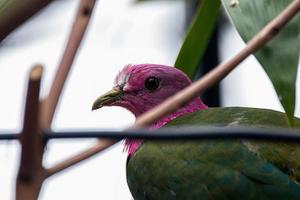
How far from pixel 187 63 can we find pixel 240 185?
35 centimetres

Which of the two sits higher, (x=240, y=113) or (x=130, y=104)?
(x=240, y=113)

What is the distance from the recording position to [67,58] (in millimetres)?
1046

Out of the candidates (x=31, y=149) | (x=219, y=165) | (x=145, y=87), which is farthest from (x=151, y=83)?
(x=31, y=149)

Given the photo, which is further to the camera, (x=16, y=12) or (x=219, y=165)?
(x=219, y=165)

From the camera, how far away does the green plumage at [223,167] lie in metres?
1.84

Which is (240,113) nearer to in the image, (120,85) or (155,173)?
(155,173)

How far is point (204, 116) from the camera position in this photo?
2.13 metres

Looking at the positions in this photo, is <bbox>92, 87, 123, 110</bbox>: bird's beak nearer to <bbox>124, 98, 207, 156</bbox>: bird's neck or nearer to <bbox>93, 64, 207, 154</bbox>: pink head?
<bbox>93, 64, 207, 154</bbox>: pink head

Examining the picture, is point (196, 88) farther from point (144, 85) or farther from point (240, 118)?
point (144, 85)

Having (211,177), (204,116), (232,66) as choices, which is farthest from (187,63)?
(232,66)

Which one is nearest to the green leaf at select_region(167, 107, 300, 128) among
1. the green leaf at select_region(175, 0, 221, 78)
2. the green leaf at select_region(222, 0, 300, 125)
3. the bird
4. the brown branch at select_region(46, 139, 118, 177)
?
the bird

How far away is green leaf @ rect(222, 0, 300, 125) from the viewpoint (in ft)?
4.73

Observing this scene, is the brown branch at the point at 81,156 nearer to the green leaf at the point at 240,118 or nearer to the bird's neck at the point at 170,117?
the green leaf at the point at 240,118

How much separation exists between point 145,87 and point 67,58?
4.73ft
